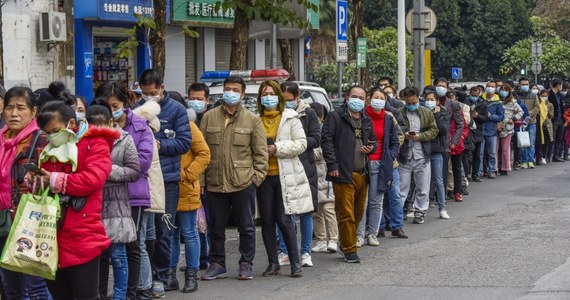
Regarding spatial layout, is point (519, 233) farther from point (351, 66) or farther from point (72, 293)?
point (351, 66)

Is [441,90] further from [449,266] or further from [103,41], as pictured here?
[103,41]

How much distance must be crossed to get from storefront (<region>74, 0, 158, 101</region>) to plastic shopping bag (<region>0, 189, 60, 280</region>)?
13877mm

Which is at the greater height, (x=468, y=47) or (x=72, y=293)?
(x=468, y=47)

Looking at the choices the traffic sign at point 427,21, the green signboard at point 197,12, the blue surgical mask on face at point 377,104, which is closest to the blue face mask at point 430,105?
the blue surgical mask on face at point 377,104

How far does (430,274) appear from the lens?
1084 centimetres

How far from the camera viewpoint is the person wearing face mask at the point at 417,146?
1445cm

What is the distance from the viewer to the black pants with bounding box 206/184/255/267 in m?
10.5

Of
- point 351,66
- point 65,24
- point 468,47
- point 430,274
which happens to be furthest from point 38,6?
point 468,47

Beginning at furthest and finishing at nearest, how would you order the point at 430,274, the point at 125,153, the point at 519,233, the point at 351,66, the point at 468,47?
the point at 468,47, the point at 351,66, the point at 519,233, the point at 430,274, the point at 125,153

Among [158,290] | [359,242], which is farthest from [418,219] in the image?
[158,290]

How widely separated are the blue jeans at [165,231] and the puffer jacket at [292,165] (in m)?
1.29

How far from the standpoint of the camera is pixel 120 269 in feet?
27.9

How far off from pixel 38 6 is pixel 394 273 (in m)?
11.9

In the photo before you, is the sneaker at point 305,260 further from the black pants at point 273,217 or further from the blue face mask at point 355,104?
the blue face mask at point 355,104
